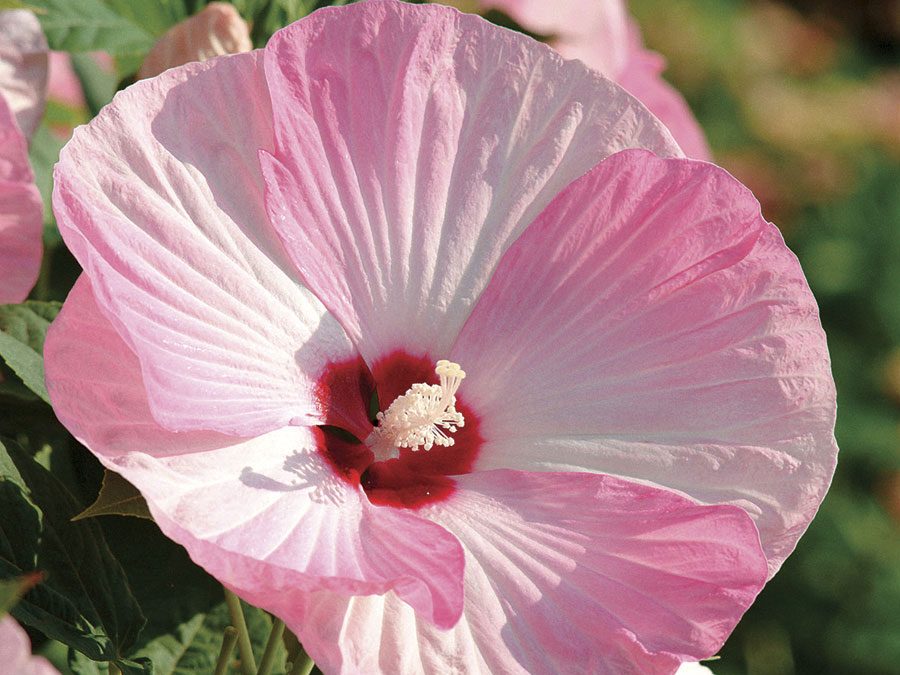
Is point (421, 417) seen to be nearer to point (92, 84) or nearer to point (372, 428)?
point (372, 428)

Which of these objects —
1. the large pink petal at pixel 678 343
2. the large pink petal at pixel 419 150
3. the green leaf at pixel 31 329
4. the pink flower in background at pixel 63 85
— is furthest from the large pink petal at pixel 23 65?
the pink flower in background at pixel 63 85

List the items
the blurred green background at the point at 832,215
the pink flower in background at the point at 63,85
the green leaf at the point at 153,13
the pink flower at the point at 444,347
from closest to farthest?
1. the pink flower at the point at 444,347
2. the green leaf at the point at 153,13
3. the pink flower in background at the point at 63,85
4. the blurred green background at the point at 832,215

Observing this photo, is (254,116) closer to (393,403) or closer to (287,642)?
(393,403)

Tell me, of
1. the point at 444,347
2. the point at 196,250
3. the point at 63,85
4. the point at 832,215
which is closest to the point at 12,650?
the point at 196,250

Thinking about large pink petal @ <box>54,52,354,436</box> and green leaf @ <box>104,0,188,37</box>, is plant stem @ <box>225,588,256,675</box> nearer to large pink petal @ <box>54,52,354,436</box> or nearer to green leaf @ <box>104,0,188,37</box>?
large pink petal @ <box>54,52,354,436</box>

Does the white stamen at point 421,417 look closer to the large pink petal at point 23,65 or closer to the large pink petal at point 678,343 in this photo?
the large pink petal at point 678,343

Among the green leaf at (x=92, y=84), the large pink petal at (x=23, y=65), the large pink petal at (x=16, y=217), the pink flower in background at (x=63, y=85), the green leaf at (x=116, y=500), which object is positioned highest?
the large pink petal at (x=23, y=65)
